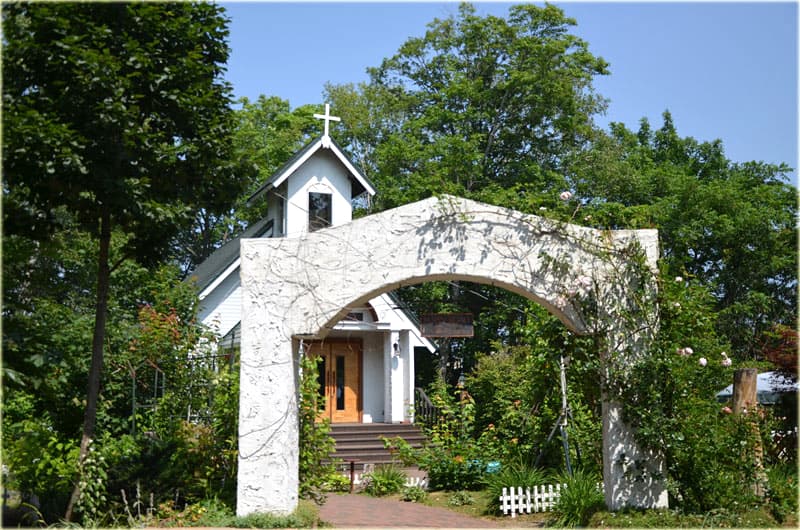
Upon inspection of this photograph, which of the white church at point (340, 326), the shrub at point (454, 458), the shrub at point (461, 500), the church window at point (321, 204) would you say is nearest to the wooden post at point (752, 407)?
the shrub at point (461, 500)

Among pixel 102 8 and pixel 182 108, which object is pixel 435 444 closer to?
pixel 182 108

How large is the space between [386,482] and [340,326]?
24.3ft

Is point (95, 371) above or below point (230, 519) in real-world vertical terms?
above

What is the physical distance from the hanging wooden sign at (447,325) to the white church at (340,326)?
4.09 m

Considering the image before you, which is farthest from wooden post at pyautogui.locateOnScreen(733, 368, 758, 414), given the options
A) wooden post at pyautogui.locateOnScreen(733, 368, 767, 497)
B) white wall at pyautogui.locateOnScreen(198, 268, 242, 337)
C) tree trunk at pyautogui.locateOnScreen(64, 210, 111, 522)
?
white wall at pyautogui.locateOnScreen(198, 268, 242, 337)

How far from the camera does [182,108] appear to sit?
33.0ft

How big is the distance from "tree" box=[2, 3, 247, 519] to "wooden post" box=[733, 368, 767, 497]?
7.02 m

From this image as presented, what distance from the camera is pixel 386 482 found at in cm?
1386

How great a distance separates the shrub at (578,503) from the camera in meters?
9.60

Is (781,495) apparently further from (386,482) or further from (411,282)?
(386,482)

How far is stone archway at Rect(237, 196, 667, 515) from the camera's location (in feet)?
30.6

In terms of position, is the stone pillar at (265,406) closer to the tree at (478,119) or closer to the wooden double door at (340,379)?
the wooden double door at (340,379)

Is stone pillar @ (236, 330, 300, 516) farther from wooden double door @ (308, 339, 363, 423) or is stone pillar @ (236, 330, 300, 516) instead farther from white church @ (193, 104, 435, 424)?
wooden double door @ (308, 339, 363, 423)

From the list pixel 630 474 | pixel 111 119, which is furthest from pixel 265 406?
pixel 630 474
